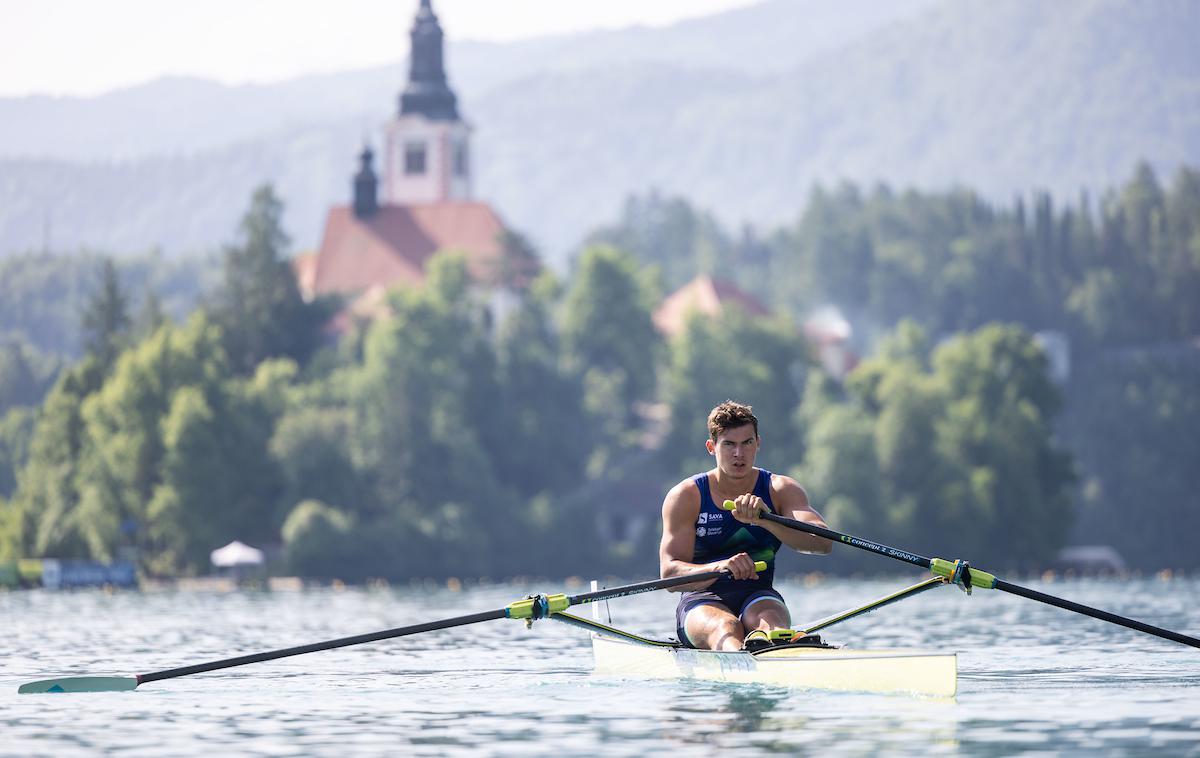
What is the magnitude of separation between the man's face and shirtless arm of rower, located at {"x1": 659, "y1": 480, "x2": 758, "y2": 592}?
1.30ft

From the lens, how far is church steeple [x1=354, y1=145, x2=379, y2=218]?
13425cm

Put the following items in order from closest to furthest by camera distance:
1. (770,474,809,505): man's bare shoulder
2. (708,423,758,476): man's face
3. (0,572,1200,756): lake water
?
1. (0,572,1200,756): lake water
2. (708,423,758,476): man's face
3. (770,474,809,505): man's bare shoulder

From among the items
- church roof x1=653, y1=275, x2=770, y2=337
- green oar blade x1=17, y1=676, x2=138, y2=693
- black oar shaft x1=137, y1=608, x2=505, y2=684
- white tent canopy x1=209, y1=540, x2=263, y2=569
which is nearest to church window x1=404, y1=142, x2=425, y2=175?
church roof x1=653, y1=275, x2=770, y2=337

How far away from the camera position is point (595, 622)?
21.7m

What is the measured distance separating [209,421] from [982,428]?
34.4 metres

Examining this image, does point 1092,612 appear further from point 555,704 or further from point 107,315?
point 107,315

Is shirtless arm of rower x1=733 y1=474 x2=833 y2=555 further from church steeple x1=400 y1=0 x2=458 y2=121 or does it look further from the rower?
church steeple x1=400 y1=0 x2=458 y2=121

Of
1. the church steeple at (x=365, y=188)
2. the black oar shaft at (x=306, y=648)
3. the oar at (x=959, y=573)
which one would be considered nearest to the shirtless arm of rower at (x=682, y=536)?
the oar at (x=959, y=573)

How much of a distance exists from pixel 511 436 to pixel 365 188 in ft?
121

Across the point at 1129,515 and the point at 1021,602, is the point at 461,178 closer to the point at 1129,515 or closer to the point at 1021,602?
the point at 1129,515

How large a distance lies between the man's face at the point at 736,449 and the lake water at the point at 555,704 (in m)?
1.96

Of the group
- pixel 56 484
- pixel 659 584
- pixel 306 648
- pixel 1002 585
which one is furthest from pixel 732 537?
pixel 56 484

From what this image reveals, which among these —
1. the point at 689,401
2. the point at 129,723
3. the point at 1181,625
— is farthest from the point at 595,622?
the point at 689,401

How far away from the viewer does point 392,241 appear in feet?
447
